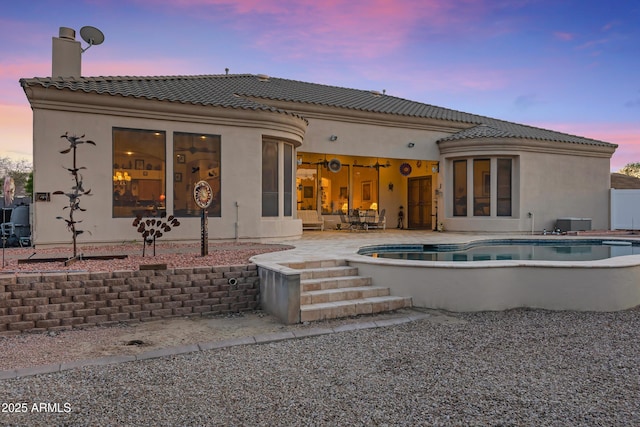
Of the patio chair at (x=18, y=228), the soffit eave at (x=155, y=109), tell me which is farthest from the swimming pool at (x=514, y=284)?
the patio chair at (x=18, y=228)

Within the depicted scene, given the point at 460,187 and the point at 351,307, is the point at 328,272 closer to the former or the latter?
the point at 351,307

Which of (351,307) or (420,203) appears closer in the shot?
(351,307)

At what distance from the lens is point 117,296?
5828mm

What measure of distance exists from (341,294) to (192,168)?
6.21 m

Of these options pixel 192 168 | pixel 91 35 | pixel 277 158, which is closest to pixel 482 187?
pixel 277 158

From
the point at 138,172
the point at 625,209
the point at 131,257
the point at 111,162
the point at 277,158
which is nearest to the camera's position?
the point at 131,257

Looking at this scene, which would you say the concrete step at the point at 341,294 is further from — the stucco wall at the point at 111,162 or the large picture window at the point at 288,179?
the large picture window at the point at 288,179

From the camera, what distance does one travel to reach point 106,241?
9.88 m

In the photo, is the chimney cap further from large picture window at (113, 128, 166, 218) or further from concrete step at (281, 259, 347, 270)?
concrete step at (281, 259, 347, 270)

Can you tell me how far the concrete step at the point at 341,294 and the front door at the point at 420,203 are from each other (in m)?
11.8

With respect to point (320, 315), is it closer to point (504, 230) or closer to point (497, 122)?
point (504, 230)

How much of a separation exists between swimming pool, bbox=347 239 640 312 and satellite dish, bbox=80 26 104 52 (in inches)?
417

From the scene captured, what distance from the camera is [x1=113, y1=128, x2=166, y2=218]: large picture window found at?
33.0 ft

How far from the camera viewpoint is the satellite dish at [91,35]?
11500mm
